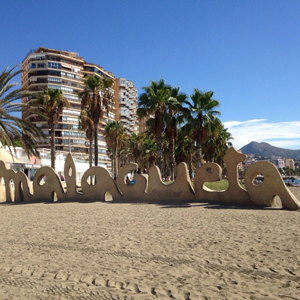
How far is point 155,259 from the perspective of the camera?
22.0 ft

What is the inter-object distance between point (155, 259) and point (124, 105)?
100 metres

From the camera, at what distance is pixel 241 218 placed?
11.6 metres

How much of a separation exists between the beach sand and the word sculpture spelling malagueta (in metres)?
2.91

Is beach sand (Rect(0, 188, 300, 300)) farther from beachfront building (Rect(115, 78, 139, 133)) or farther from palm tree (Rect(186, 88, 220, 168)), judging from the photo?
beachfront building (Rect(115, 78, 139, 133))

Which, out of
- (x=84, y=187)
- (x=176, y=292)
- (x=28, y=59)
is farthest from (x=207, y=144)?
(x=28, y=59)

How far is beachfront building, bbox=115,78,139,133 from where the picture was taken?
341 ft

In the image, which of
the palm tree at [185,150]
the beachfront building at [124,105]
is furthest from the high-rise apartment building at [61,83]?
the palm tree at [185,150]

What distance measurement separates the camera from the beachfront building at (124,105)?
104 m

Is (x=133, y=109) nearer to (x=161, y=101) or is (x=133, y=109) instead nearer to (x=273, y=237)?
(x=161, y=101)

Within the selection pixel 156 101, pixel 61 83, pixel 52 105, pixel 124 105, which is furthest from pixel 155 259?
pixel 124 105

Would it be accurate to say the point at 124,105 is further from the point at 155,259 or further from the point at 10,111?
the point at 155,259

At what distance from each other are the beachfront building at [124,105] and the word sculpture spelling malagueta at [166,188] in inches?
3135

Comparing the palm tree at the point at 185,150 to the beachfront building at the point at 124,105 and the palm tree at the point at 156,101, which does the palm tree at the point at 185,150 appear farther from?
the beachfront building at the point at 124,105

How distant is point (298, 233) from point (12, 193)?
18.2 meters
